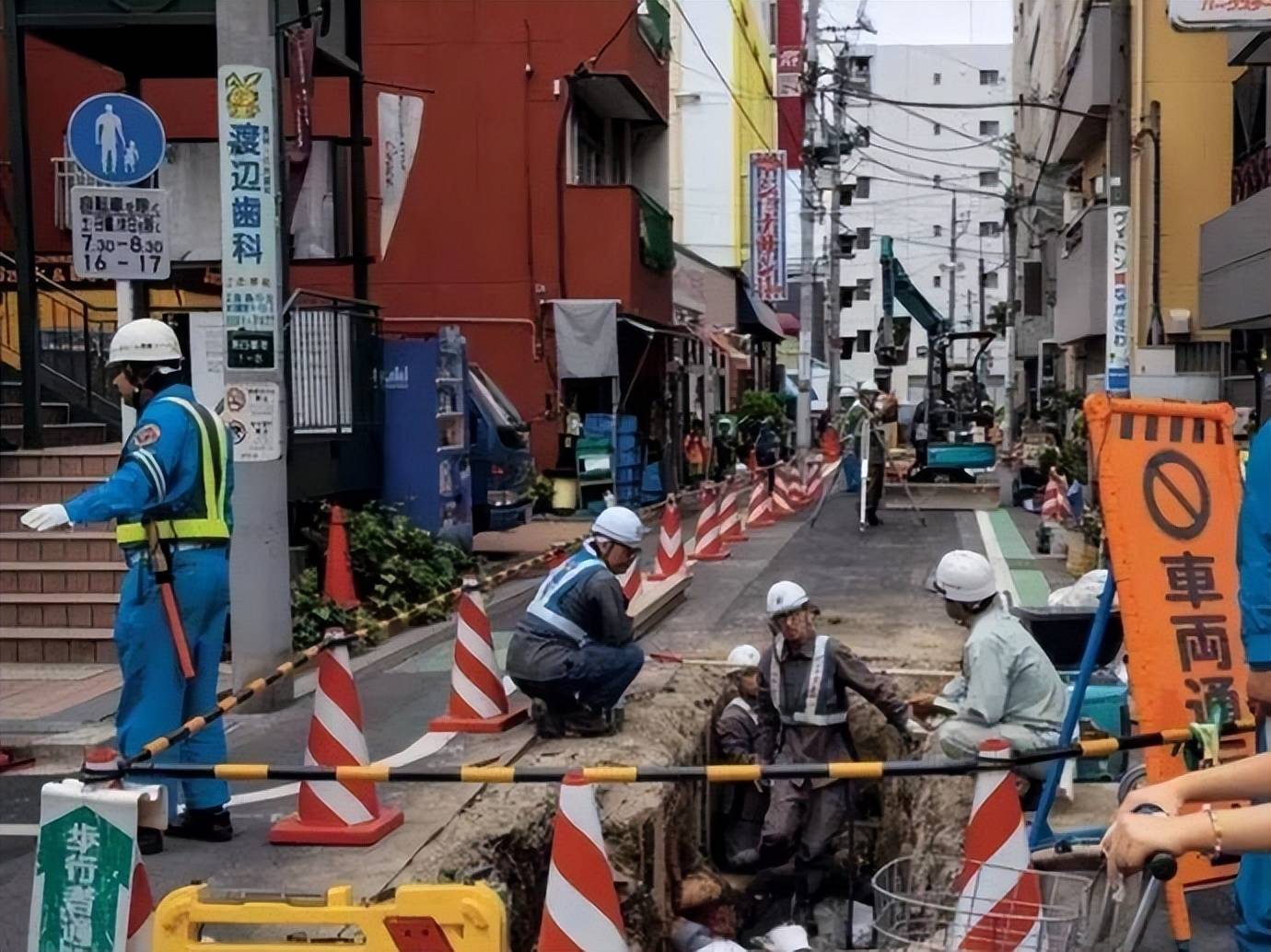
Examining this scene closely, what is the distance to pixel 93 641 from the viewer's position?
9.98 metres

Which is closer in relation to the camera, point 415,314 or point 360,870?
point 360,870

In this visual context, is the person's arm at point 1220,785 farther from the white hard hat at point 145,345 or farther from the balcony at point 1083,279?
the balcony at point 1083,279

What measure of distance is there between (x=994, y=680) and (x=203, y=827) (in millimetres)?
3342

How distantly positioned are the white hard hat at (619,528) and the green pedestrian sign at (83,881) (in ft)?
12.6

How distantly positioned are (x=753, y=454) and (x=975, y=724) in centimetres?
2189

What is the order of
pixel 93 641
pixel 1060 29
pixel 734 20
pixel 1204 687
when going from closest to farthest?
pixel 1204 687 → pixel 93 641 → pixel 1060 29 → pixel 734 20

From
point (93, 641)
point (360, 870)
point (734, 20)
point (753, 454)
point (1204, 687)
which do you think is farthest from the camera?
point (734, 20)

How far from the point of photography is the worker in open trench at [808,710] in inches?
289

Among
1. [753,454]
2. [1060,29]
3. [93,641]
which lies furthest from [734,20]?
[93,641]

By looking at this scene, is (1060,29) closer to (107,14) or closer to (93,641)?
(107,14)

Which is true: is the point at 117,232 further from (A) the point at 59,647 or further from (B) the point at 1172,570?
(B) the point at 1172,570

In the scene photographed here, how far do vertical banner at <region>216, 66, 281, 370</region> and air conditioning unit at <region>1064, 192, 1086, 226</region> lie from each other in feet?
66.8

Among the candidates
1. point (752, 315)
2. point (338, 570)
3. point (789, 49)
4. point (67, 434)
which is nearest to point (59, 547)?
point (338, 570)

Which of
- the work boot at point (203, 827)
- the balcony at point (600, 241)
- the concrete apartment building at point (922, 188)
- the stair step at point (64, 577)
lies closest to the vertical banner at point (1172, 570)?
the work boot at point (203, 827)
